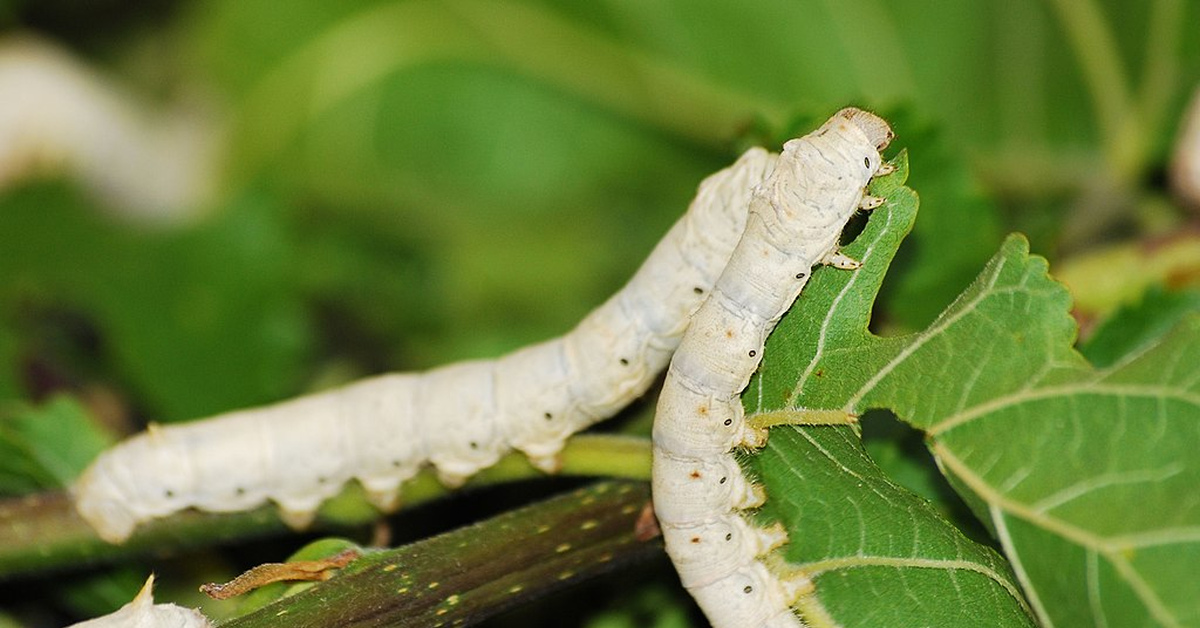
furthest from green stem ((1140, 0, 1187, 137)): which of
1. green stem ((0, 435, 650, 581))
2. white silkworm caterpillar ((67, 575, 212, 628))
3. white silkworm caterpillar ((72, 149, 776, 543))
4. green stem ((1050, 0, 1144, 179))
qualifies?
white silkworm caterpillar ((67, 575, 212, 628))

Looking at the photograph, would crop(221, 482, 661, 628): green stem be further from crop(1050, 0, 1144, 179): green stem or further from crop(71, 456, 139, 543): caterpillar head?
crop(1050, 0, 1144, 179): green stem

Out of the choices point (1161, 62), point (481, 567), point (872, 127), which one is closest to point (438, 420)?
point (481, 567)

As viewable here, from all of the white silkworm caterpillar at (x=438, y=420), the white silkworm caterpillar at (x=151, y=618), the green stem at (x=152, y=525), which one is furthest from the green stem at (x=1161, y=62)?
the white silkworm caterpillar at (x=151, y=618)

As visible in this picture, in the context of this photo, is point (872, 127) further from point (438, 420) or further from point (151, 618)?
point (151, 618)

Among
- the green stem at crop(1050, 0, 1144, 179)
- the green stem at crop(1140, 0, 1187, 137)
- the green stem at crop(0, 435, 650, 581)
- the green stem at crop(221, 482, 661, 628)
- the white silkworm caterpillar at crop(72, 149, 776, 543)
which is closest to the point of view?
the green stem at crop(221, 482, 661, 628)

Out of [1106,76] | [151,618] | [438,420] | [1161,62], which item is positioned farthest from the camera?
[1106,76]

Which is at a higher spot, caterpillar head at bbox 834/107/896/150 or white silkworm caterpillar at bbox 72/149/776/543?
white silkworm caterpillar at bbox 72/149/776/543

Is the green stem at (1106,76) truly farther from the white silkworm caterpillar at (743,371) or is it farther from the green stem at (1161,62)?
the white silkworm caterpillar at (743,371)
